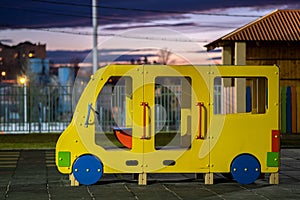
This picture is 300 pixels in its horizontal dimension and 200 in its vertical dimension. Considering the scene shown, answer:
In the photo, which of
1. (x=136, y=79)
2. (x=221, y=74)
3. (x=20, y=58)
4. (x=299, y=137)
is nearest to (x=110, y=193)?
(x=136, y=79)

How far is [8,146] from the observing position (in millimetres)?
26734

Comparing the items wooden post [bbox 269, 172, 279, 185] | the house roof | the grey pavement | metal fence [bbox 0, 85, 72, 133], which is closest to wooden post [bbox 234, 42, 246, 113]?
the house roof

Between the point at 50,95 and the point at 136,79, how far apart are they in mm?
20640

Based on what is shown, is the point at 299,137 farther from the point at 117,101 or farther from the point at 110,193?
the point at 110,193

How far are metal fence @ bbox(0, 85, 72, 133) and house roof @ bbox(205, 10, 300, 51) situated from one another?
724 centimetres

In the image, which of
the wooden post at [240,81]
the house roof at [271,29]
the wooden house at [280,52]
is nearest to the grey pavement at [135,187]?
the wooden post at [240,81]

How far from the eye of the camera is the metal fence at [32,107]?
3506 cm

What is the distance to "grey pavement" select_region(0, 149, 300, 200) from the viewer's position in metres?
13.5

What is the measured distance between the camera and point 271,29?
32875mm

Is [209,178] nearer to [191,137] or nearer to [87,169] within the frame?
[191,137]

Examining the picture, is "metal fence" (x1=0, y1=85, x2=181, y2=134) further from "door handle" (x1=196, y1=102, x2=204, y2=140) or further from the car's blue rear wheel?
the car's blue rear wheel

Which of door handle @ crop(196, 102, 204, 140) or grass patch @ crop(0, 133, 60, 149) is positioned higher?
door handle @ crop(196, 102, 204, 140)

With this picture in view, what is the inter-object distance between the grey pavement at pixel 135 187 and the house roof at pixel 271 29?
1446cm

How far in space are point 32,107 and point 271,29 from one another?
1153 centimetres
